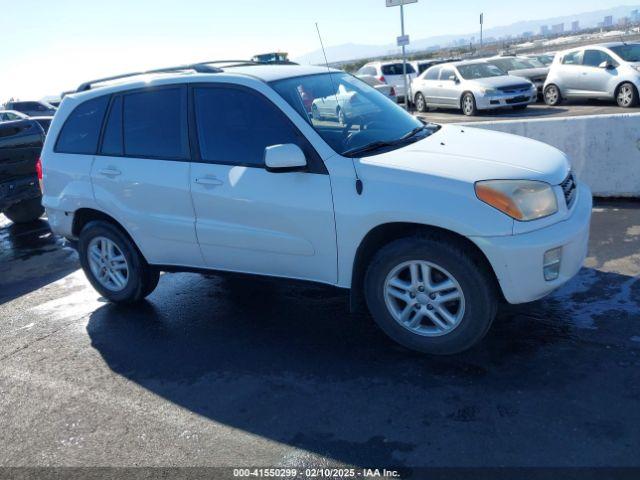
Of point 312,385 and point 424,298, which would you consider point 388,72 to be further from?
point 312,385

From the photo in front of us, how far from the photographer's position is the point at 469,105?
18.1 meters

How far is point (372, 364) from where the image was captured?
4.03 m

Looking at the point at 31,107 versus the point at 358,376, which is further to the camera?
the point at 31,107

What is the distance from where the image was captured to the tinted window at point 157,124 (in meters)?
4.77

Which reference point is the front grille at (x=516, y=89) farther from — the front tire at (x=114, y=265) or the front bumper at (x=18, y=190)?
the front tire at (x=114, y=265)

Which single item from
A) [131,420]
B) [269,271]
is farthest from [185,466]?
[269,271]

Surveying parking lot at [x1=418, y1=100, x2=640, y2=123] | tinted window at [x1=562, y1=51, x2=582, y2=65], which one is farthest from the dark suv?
tinted window at [x1=562, y1=51, x2=582, y2=65]

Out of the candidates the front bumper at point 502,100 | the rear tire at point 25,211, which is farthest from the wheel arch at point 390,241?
the front bumper at point 502,100

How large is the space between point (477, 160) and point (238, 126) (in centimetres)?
170

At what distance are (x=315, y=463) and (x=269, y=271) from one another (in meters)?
1.70

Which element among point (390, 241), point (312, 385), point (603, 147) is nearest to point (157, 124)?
point (390, 241)

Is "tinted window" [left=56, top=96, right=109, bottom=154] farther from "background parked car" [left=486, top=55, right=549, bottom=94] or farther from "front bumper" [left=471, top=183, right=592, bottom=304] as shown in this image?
"background parked car" [left=486, top=55, right=549, bottom=94]

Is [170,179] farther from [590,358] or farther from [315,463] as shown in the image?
[590,358]

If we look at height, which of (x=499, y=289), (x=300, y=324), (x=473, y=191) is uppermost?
(x=473, y=191)
